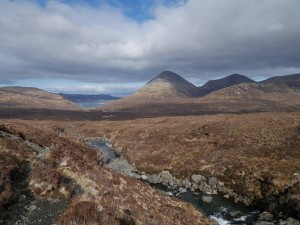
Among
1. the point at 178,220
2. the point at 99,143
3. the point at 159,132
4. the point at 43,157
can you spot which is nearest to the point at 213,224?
the point at 178,220

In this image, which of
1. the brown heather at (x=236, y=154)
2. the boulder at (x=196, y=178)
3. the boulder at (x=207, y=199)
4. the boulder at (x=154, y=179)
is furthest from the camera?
the boulder at (x=154, y=179)

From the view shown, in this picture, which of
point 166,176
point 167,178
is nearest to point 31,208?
point 167,178

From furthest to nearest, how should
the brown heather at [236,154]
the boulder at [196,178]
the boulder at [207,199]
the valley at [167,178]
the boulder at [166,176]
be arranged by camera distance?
the boulder at [166,176], the boulder at [196,178], the brown heather at [236,154], the boulder at [207,199], the valley at [167,178]

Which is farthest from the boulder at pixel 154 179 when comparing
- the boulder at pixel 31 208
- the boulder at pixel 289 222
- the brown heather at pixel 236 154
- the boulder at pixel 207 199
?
the boulder at pixel 31 208

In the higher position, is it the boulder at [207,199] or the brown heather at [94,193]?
the brown heather at [94,193]

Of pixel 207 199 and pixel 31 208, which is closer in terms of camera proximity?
pixel 31 208

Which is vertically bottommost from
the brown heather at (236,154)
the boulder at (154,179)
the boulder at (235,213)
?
the boulder at (235,213)

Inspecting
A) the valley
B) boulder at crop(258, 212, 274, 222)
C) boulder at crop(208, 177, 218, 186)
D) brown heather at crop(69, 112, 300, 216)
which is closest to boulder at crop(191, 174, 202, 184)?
the valley

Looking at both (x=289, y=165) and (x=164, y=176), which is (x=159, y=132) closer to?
(x=164, y=176)

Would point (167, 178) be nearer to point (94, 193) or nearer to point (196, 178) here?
point (196, 178)

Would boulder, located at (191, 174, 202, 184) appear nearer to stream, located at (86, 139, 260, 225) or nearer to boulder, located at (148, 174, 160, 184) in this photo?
stream, located at (86, 139, 260, 225)

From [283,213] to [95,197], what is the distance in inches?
716

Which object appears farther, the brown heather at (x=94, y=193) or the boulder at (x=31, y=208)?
the brown heather at (x=94, y=193)

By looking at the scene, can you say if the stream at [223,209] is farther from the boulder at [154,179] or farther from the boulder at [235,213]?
the boulder at [154,179]
